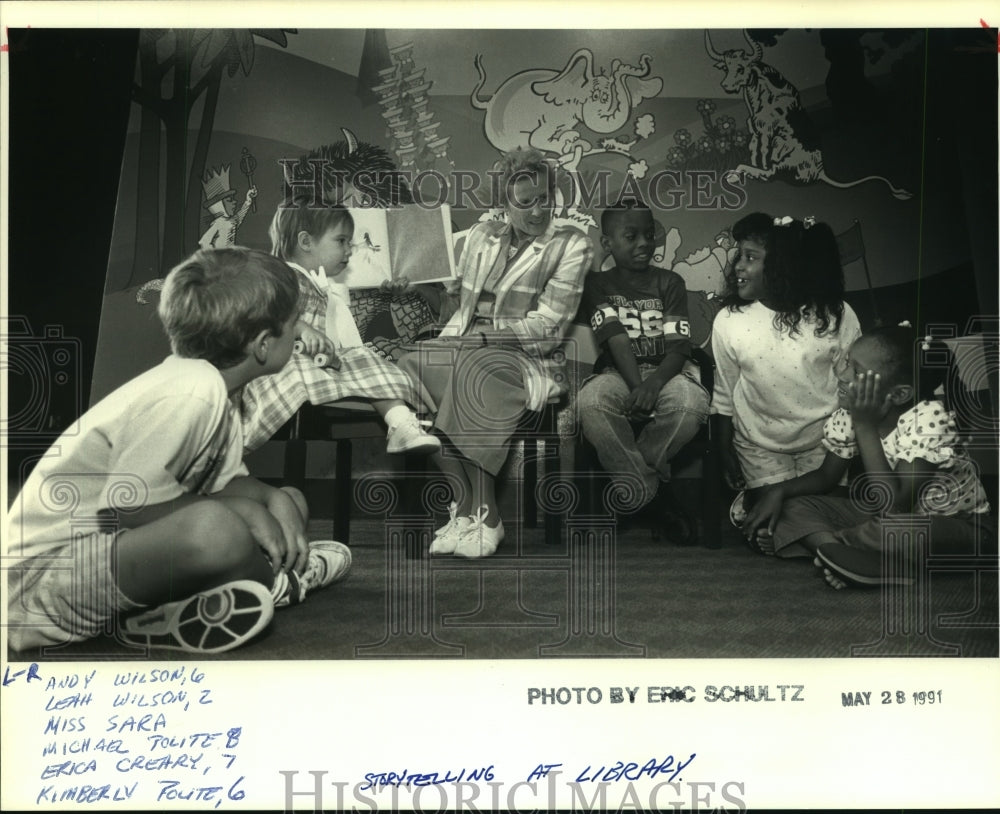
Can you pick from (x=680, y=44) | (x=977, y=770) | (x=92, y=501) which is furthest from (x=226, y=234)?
(x=977, y=770)

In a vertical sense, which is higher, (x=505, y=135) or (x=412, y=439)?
(x=505, y=135)

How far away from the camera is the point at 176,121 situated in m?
3.27

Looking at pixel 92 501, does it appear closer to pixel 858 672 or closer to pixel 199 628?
pixel 199 628

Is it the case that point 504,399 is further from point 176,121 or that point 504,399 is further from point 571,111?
point 176,121

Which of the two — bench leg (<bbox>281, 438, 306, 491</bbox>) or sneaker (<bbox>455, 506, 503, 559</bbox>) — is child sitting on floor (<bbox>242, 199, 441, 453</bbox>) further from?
sneaker (<bbox>455, 506, 503, 559</bbox>)

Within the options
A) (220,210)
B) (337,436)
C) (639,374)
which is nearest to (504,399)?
(639,374)

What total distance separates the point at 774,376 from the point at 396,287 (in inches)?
52.2

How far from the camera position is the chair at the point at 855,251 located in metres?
3.37

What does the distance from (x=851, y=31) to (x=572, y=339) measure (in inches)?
54.5

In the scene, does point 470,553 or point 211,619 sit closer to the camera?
point 211,619

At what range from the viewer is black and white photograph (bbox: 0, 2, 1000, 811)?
3.11m

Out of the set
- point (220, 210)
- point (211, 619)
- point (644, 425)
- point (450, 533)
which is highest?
point (220, 210)
